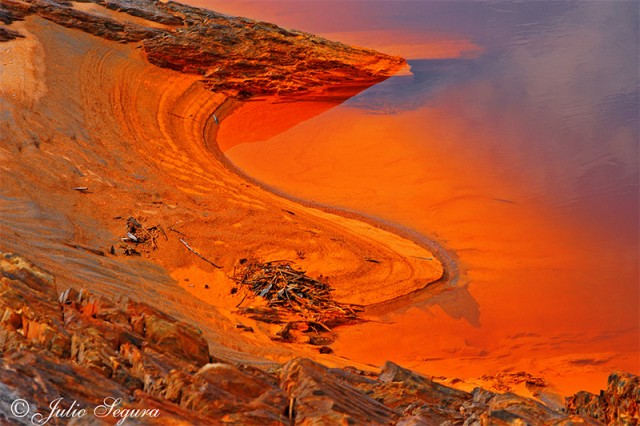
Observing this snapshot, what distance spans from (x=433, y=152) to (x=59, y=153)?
6.11 meters

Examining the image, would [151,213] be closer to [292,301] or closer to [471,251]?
[292,301]

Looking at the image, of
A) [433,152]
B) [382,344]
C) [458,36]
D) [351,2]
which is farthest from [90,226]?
[351,2]

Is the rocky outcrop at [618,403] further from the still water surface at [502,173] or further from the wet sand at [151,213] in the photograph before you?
the wet sand at [151,213]

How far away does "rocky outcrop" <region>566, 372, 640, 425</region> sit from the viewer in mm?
4969

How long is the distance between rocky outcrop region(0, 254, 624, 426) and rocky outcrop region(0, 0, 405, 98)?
10.7 meters

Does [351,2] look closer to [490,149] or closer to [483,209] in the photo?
[490,149]

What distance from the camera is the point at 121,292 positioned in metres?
7.12

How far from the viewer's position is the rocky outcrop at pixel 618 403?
16.3 feet

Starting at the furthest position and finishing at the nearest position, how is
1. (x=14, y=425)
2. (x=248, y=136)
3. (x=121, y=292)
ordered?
(x=248, y=136), (x=121, y=292), (x=14, y=425)

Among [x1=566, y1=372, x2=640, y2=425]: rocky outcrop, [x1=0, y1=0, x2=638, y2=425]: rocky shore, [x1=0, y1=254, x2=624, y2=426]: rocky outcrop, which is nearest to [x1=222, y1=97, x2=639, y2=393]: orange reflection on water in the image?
[x1=0, y1=0, x2=638, y2=425]: rocky shore

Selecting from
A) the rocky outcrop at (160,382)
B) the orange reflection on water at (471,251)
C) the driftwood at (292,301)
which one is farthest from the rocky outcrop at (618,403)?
the driftwood at (292,301)

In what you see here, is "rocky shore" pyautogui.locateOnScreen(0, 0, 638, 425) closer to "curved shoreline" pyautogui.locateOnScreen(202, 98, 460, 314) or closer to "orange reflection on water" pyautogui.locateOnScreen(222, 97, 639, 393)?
"curved shoreline" pyautogui.locateOnScreen(202, 98, 460, 314)

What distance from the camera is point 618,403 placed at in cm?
515

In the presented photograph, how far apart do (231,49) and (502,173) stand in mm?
6703
